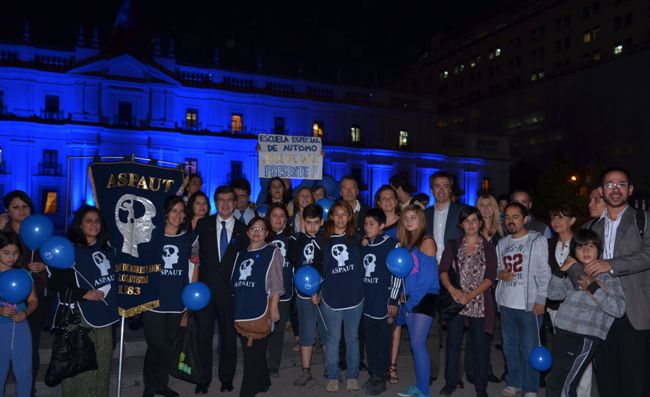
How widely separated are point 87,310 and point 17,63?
35.3 metres

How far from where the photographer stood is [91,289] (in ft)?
15.8

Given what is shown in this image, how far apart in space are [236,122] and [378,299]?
113 feet

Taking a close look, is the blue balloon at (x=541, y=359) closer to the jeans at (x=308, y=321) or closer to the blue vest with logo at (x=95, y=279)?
the jeans at (x=308, y=321)

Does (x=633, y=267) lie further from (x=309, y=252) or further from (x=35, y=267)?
(x=35, y=267)

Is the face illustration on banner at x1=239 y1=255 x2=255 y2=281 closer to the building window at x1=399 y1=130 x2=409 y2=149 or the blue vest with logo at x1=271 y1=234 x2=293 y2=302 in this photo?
the blue vest with logo at x1=271 y1=234 x2=293 y2=302

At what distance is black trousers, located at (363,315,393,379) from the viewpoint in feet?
19.8

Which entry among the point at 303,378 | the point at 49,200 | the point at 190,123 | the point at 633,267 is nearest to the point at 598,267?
the point at 633,267

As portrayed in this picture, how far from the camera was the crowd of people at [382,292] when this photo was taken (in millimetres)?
4828

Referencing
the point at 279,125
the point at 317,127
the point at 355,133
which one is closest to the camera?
the point at 279,125

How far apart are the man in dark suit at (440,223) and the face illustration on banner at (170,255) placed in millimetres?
3119

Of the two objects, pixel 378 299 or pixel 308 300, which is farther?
pixel 308 300

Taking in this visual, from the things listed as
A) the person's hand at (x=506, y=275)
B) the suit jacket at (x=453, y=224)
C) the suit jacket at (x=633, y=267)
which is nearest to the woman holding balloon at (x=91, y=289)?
the suit jacket at (x=453, y=224)

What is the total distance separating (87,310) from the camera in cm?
478

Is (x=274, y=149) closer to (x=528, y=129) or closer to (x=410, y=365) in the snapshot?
(x=410, y=365)
